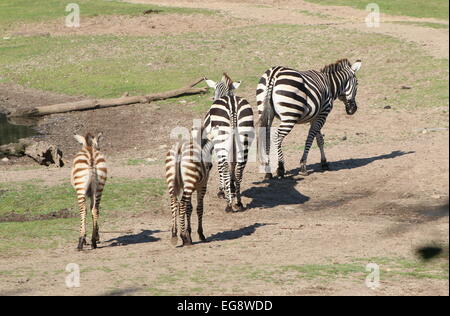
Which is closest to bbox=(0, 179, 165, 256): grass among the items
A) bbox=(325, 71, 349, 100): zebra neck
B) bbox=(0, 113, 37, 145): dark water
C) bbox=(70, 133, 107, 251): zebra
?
bbox=(70, 133, 107, 251): zebra

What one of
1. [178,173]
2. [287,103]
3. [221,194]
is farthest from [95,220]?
[287,103]

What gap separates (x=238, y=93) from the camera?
2700 cm

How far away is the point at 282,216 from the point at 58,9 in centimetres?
3064

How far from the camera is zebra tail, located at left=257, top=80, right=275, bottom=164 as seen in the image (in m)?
17.3

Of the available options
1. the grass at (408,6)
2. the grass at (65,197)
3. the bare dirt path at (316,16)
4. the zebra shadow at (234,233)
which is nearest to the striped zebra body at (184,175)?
the zebra shadow at (234,233)

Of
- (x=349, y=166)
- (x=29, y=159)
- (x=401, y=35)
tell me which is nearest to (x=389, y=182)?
(x=349, y=166)

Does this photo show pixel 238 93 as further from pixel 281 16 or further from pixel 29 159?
pixel 281 16

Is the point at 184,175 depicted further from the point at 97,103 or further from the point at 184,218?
the point at 97,103

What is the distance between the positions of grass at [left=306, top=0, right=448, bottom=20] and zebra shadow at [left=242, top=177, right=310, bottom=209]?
22.7 meters

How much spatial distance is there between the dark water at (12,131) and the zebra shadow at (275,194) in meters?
9.75

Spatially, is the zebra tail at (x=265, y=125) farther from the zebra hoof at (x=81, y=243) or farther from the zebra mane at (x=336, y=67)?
the zebra hoof at (x=81, y=243)

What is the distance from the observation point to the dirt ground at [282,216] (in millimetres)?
9648

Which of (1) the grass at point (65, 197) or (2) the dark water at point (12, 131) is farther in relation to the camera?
(2) the dark water at point (12, 131)
